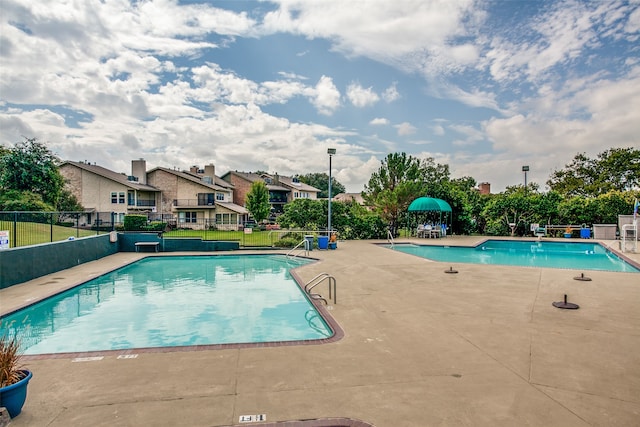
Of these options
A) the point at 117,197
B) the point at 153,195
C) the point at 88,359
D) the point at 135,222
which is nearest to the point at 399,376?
the point at 88,359

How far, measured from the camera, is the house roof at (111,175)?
124 feet

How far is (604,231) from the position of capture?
24.0 meters

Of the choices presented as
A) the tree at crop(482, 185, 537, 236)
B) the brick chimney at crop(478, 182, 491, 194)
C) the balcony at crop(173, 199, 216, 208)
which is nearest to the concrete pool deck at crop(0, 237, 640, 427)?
the tree at crop(482, 185, 537, 236)

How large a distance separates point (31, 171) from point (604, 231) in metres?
42.7

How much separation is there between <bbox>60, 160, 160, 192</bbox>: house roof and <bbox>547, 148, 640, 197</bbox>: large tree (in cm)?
4065

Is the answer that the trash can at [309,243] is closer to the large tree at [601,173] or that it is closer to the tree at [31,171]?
the tree at [31,171]

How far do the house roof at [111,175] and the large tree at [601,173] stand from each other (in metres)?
40.6

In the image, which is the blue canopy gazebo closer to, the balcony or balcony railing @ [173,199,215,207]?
the balcony

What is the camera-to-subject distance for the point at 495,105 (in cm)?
2400

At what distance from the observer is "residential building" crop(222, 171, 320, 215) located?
50.8 metres

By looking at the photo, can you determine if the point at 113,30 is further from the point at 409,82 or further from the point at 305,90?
the point at 409,82

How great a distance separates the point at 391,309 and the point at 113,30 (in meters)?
14.6

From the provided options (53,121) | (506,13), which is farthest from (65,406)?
(53,121)

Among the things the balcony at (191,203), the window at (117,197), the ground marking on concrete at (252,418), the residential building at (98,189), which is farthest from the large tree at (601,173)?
the window at (117,197)
